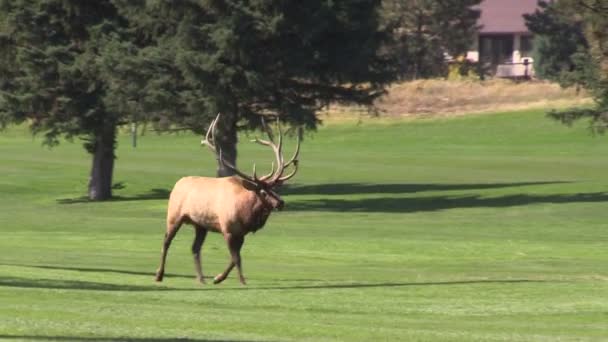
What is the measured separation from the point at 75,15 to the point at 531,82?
150 feet

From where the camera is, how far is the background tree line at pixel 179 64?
4072 centimetres

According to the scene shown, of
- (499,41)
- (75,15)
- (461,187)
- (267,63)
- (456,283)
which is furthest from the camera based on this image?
(499,41)

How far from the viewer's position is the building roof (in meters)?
101

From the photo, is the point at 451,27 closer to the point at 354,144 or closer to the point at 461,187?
the point at 354,144

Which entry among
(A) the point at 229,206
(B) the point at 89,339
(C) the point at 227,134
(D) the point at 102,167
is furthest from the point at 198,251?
(D) the point at 102,167

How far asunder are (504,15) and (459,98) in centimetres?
2128

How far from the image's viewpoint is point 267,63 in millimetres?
41375

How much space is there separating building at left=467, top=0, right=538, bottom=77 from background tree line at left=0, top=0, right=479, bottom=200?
55080mm

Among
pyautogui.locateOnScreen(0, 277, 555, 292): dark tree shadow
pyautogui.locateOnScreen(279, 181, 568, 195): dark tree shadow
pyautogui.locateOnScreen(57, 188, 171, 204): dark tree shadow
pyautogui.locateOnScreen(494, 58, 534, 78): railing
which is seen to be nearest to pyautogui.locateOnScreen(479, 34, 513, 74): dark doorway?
pyautogui.locateOnScreen(494, 58, 534, 78): railing

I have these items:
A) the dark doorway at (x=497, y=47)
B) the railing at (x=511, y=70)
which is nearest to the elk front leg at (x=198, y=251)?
the railing at (x=511, y=70)

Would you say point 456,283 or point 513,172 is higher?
point 456,283

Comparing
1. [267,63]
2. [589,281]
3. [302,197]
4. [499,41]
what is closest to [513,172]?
[302,197]

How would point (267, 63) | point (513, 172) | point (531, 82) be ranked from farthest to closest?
point (531, 82), point (513, 172), point (267, 63)

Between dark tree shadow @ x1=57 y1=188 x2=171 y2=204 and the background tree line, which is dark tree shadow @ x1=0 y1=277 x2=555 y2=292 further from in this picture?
dark tree shadow @ x1=57 y1=188 x2=171 y2=204
